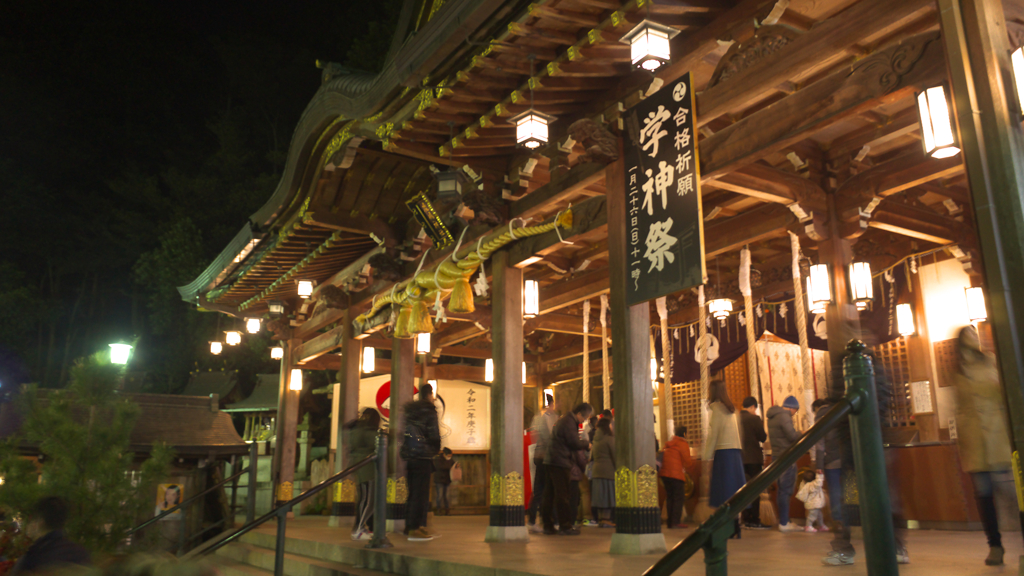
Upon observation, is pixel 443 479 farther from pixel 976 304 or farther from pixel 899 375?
pixel 976 304

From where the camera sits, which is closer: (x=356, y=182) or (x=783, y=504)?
(x=783, y=504)

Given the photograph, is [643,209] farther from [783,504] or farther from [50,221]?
[50,221]

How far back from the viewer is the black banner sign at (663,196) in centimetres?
548

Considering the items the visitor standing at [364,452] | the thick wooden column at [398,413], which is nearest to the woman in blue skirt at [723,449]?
the visitor standing at [364,452]

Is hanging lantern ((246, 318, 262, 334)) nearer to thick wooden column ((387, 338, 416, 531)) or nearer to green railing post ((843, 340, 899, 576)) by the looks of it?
thick wooden column ((387, 338, 416, 531))

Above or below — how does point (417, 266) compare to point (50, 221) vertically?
below

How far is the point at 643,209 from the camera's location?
605cm

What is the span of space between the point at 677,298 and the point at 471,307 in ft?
15.9

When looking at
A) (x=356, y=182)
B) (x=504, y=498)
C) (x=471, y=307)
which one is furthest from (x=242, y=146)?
(x=504, y=498)

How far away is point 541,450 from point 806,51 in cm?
558

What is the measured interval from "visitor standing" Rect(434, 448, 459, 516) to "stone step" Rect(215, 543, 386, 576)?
4.40 m

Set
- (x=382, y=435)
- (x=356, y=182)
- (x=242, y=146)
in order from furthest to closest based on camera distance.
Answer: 1. (x=242, y=146)
2. (x=356, y=182)
3. (x=382, y=435)

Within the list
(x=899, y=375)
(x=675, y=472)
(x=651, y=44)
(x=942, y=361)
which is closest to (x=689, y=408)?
(x=899, y=375)

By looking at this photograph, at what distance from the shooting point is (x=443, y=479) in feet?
44.7
